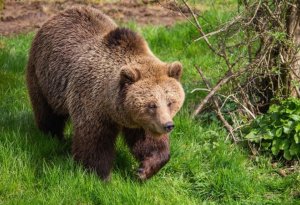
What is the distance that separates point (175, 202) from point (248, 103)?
6.40ft

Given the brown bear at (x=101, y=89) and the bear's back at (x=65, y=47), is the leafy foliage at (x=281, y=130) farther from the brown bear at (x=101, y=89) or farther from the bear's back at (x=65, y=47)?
the bear's back at (x=65, y=47)

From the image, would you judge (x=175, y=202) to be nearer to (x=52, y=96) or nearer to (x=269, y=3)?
(x=52, y=96)

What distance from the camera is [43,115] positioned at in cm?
583

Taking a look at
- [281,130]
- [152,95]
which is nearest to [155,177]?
[152,95]

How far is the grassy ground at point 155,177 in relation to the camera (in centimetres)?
445

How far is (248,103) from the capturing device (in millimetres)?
6020

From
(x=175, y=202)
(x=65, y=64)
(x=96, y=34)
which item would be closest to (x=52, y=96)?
(x=65, y=64)

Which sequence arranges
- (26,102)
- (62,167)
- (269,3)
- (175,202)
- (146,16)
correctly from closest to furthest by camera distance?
(175,202) → (62,167) → (269,3) → (26,102) → (146,16)

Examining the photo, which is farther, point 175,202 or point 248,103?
point 248,103

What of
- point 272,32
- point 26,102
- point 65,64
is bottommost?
point 26,102

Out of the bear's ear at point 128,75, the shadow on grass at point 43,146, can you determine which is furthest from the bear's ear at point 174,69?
the shadow on grass at point 43,146

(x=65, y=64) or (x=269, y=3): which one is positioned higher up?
(x=269, y=3)

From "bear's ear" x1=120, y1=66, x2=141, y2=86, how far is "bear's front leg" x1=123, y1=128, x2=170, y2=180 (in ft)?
2.00

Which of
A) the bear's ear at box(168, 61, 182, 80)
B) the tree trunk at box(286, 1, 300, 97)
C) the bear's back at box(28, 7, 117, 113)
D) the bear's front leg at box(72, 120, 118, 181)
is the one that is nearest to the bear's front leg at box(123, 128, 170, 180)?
the bear's front leg at box(72, 120, 118, 181)
